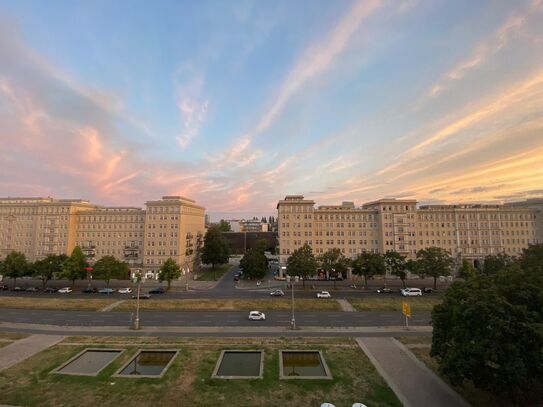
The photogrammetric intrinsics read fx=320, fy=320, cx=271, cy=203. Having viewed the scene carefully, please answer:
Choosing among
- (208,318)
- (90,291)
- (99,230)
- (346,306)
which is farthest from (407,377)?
(99,230)

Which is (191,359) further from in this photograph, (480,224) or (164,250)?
(480,224)

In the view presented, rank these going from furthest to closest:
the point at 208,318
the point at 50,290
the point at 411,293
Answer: the point at 50,290
the point at 411,293
the point at 208,318

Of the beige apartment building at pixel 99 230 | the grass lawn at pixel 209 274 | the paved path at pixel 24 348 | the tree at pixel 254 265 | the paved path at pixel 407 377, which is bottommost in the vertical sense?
the paved path at pixel 407 377

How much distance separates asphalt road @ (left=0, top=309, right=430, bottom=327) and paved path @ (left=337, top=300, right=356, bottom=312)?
244 centimetres

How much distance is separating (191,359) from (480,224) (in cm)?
11124

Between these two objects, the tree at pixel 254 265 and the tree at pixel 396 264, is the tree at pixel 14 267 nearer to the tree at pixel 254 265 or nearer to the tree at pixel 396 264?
the tree at pixel 254 265

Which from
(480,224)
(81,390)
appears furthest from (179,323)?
(480,224)

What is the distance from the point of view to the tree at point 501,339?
21.8 meters

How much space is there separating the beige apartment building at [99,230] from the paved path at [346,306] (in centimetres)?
6182

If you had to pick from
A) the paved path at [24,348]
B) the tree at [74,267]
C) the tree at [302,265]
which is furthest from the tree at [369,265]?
the tree at [74,267]

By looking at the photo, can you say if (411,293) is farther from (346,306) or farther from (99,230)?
(99,230)

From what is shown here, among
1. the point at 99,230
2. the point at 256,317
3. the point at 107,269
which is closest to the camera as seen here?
the point at 256,317

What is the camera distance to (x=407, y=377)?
1170 inches

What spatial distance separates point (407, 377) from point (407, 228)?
82.1m
